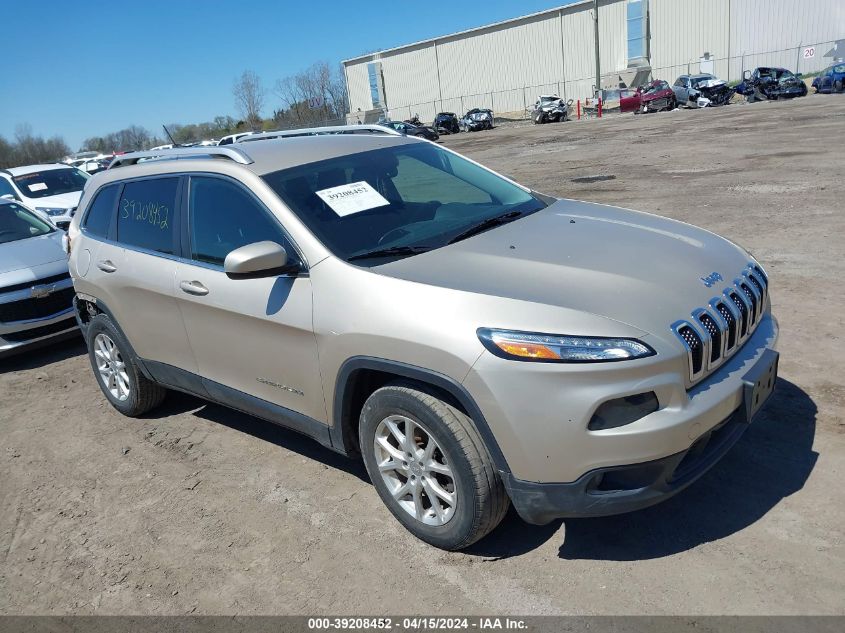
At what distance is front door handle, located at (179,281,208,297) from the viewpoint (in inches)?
156

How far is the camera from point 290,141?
432cm

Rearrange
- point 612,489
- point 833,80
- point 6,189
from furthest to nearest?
point 833,80 < point 6,189 < point 612,489

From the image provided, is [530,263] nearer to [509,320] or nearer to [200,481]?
[509,320]

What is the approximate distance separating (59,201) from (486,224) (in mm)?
11258

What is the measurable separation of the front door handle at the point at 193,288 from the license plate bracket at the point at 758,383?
2.73 meters

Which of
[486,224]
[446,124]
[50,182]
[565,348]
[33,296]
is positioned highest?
[486,224]

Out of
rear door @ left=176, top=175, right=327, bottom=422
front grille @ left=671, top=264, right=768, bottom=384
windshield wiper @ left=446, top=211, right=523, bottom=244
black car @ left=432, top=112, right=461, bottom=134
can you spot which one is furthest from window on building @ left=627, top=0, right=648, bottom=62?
rear door @ left=176, top=175, right=327, bottom=422

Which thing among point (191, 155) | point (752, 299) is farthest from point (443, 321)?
point (191, 155)

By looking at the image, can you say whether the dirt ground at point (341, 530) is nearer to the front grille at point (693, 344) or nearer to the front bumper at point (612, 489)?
the front bumper at point (612, 489)

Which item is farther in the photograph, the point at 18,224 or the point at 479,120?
the point at 479,120

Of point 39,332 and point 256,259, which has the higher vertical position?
point 256,259

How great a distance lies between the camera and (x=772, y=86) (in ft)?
115

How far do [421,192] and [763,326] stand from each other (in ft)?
6.57

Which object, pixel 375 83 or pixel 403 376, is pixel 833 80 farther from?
pixel 375 83
